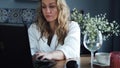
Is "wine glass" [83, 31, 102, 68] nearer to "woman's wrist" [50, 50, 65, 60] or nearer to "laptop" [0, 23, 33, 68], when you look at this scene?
"woman's wrist" [50, 50, 65, 60]

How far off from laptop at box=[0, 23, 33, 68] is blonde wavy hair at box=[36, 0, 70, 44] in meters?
0.93

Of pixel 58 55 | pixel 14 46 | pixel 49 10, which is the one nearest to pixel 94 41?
pixel 58 55

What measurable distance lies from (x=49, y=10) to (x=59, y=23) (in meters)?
0.15

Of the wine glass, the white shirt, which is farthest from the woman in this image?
the wine glass

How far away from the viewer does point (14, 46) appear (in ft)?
3.66

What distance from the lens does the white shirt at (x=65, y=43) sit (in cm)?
189

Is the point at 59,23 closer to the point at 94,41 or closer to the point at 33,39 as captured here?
the point at 33,39

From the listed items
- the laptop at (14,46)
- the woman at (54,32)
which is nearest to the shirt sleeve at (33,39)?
the woman at (54,32)

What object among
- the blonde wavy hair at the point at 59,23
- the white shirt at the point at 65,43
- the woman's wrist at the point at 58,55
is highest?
the blonde wavy hair at the point at 59,23

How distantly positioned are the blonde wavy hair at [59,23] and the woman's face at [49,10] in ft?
Result: 0.13

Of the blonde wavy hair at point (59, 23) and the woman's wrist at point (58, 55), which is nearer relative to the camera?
the woman's wrist at point (58, 55)

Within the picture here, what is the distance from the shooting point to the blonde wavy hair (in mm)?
2086

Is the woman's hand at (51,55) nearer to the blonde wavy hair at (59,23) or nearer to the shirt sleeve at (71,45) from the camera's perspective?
the shirt sleeve at (71,45)

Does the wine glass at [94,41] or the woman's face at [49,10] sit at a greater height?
the woman's face at [49,10]
